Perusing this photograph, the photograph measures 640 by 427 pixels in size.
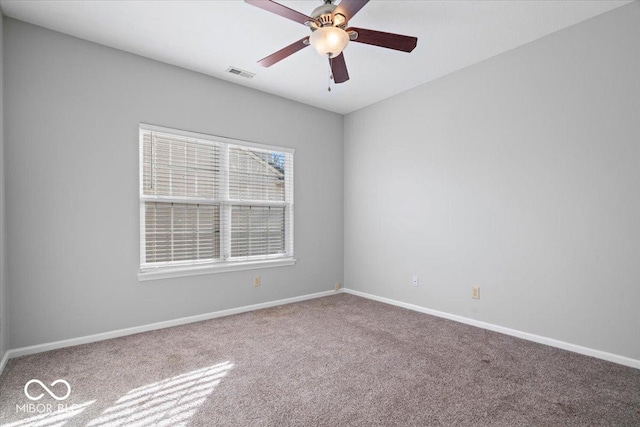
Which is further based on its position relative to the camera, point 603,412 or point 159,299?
point 159,299

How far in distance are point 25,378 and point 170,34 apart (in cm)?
Result: 290

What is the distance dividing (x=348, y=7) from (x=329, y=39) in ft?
0.69

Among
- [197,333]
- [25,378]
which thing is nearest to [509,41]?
[197,333]

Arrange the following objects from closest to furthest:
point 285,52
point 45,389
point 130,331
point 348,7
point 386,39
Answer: point 348,7 → point 45,389 → point 386,39 → point 285,52 → point 130,331

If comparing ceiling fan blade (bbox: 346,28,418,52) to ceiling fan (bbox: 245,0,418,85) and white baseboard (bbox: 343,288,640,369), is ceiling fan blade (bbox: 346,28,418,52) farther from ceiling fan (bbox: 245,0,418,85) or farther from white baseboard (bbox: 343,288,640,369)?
white baseboard (bbox: 343,288,640,369)

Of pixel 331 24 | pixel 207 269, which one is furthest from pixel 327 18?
pixel 207 269

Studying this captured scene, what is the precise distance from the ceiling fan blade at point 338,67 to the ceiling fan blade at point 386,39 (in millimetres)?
245

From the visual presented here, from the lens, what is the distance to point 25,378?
7.40 feet

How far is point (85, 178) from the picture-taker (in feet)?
9.55

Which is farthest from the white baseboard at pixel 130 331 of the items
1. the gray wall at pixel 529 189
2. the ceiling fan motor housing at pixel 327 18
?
the ceiling fan motor housing at pixel 327 18

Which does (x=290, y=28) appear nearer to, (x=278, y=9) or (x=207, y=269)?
(x=278, y=9)

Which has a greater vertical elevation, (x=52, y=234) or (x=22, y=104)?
(x=22, y=104)

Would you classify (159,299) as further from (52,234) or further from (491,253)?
(491,253)

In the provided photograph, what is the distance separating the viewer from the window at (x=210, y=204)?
130 inches
